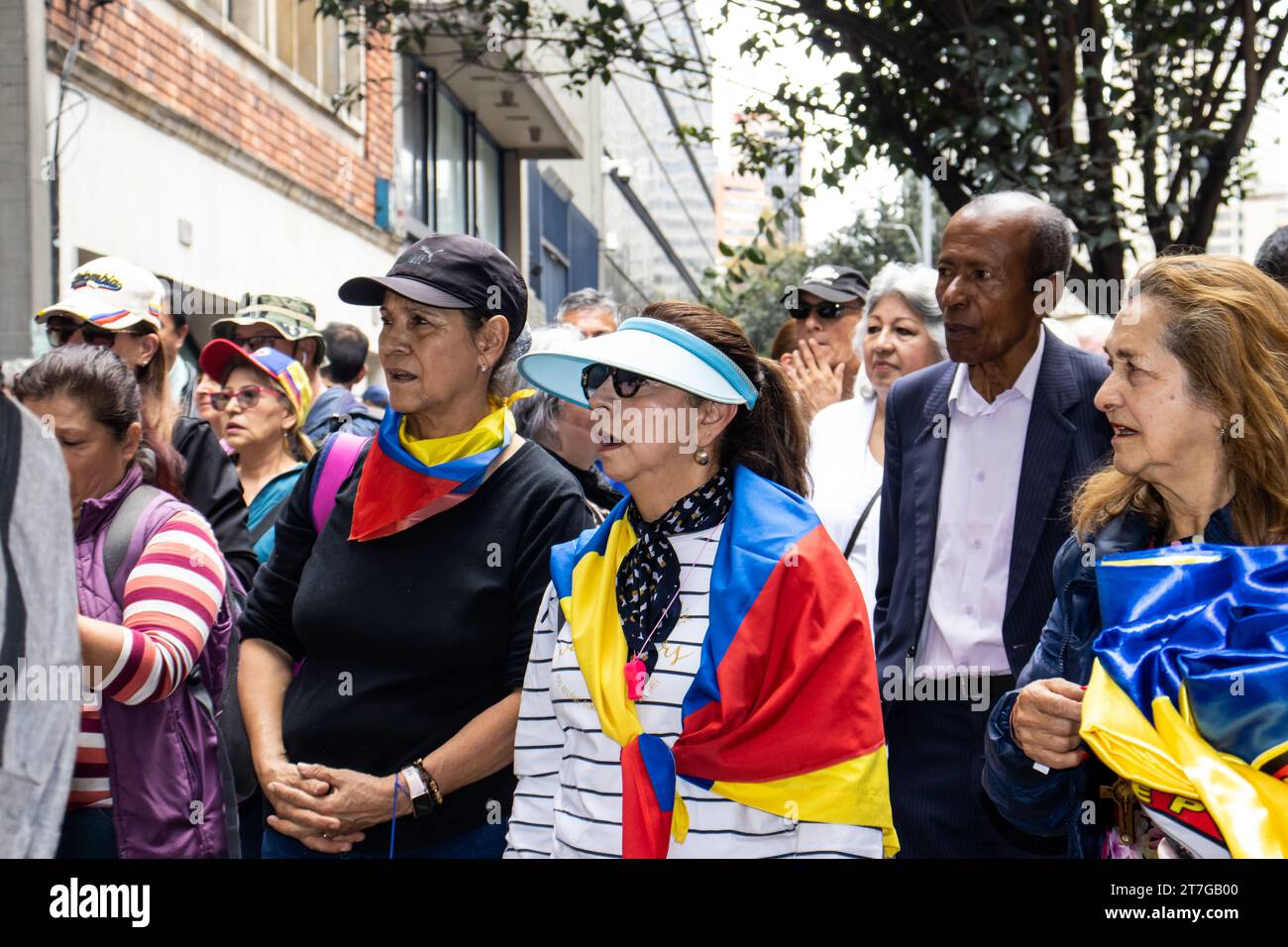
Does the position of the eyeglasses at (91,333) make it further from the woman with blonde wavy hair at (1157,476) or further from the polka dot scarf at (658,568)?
the woman with blonde wavy hair at (1157,476)

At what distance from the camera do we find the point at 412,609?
3189mm

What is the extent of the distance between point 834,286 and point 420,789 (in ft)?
11.9

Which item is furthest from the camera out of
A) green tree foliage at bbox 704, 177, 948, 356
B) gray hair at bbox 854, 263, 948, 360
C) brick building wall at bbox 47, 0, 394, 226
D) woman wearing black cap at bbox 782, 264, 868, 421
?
green tree foliage at bbox 704, 177, 948, 356

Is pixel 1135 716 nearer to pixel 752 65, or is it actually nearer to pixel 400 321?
pixel 400 321

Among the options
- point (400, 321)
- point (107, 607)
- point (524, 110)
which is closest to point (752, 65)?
point (400, 321)

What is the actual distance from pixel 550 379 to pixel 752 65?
5.86m

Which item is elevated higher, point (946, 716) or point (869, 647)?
point (869, 647)

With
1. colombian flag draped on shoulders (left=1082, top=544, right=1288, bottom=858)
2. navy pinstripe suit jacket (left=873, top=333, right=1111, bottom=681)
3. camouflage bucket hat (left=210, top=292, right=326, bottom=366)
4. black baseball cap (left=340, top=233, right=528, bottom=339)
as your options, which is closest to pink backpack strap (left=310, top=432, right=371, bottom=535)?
black baseball cap (left=340, top=233, right=528, bottom=339)

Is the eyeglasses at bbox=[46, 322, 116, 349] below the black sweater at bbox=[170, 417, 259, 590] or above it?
above

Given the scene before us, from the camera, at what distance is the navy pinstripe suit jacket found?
3.56m

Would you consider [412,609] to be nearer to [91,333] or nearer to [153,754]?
[153,754]

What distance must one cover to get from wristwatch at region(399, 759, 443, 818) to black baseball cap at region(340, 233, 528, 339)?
1050mm

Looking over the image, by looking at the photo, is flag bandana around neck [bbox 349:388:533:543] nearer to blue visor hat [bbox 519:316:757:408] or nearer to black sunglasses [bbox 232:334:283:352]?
blue visor hat [bbox 519:316:757:408]

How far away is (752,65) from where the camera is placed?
8.70 meters
